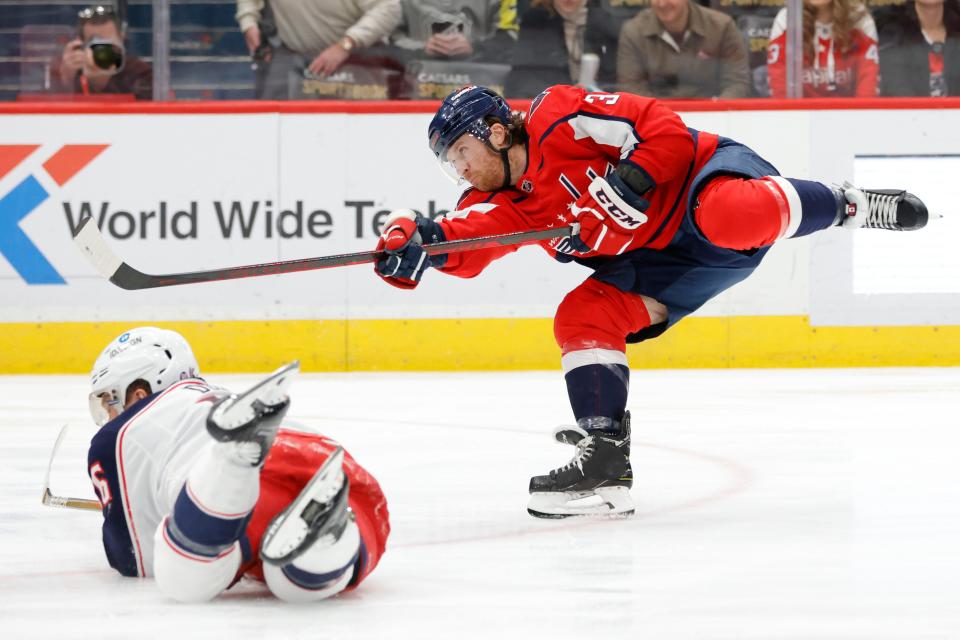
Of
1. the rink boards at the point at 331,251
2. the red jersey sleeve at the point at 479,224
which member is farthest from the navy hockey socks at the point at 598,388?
the rink boards at the point at 331,251

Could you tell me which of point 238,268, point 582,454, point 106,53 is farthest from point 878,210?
point 106,53

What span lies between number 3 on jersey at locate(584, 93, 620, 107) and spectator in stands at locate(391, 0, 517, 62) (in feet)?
10.6

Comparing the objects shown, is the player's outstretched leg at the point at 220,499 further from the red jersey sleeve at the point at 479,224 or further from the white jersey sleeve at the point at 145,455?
the red jersey sleeve at the point at 479,224

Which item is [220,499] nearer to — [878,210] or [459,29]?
[878,210]

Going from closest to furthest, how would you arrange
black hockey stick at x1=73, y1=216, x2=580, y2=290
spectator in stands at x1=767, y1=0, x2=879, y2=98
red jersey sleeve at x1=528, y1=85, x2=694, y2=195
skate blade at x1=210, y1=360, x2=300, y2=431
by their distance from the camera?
skate blade at x1=210, y1=360, x2=300, y2=431 < black hockey stick at x1=73, y1=216, x2=580, y2=290 < red jersey sleeve at x1=528, y1=85, x2=694, y2=195 < spectator in stands at x1=767, y1=0, x2=879, y2=98

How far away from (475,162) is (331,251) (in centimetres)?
343

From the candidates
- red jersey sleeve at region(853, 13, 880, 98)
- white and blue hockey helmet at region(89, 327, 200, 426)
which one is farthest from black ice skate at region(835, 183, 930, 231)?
red jersey sleeve at region(853, 13, 880, 98)

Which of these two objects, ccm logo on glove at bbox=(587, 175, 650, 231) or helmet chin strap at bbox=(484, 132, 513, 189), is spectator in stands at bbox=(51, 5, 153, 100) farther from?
ccm logo on glove at bbox=(587, 175, 650, 231)

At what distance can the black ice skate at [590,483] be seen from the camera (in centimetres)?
290

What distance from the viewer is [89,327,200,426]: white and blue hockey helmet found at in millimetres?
2232

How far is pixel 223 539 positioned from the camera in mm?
1928

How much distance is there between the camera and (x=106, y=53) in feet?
21.1

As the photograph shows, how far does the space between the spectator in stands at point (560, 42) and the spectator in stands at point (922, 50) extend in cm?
126

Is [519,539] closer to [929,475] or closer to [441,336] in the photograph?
[929,475]
